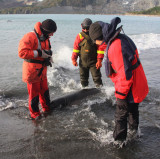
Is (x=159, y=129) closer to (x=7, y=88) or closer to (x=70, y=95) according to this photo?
(x=70, y=95)

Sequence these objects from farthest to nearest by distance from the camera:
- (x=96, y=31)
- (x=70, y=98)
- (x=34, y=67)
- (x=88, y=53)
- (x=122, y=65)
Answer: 1. (x=88, y=53)
2. (x=70, y=98)
3. (x=34, y=67)
4. (x=96, y=31)
5. (x=122, y=65)

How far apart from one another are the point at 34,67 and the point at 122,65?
7.11 feet

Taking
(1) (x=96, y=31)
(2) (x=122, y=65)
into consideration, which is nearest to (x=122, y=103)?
(2) (x=122, y=65)

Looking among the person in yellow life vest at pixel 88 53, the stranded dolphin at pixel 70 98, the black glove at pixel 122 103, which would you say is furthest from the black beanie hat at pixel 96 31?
the stranded dolphin at pixel 70 98

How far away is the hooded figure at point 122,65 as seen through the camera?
2.91 m

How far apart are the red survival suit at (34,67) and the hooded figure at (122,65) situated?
4.98 ft

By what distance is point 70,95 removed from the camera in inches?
221

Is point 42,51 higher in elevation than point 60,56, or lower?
higher

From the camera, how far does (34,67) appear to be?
434cm

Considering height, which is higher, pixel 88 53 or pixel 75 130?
pixel 88 53

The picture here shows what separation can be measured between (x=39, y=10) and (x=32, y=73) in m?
183

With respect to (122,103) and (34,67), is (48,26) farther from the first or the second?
(122,103)

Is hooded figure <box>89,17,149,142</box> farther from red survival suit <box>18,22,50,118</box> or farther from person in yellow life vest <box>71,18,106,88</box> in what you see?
person in yellow life vest <box>71,18,106,88</box>

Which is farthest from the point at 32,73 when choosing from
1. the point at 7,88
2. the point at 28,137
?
the point at 7,88
